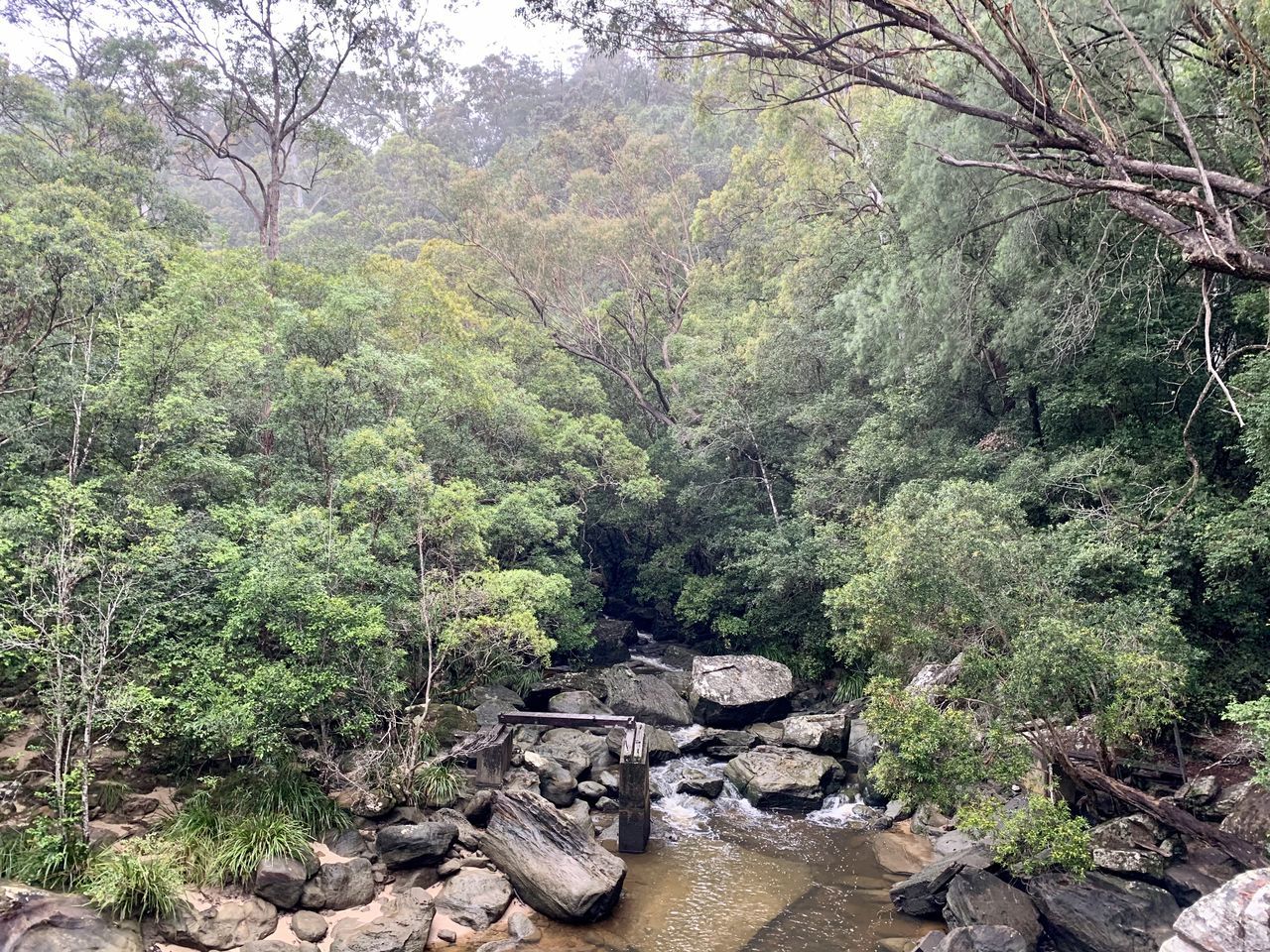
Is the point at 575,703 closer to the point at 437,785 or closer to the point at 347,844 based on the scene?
the point at 437,785

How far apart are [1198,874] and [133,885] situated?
12014mm

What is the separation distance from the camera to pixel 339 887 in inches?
395

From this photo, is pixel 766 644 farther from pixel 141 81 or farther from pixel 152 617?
pixel 141 81

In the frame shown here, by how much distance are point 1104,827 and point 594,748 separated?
335 inches

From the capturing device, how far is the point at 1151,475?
39.9 ft

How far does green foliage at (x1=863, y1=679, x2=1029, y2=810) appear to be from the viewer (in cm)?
955

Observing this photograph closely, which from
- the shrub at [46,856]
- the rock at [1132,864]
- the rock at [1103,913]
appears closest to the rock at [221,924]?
the shrub at [46,856]

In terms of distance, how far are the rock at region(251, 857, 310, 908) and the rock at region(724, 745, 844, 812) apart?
25.1 ft

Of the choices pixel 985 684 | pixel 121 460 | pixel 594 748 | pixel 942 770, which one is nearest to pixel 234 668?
pixel 121 460

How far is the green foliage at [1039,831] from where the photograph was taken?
8.77 meters

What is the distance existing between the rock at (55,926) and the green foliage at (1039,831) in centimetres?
941

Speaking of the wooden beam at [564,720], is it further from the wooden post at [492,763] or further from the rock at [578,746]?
the wooden post at [492,763]

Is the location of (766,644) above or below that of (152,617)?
below

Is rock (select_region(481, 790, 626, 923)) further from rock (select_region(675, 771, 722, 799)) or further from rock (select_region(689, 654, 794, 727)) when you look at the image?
rock (select_region(689, 654, 794, 727))
